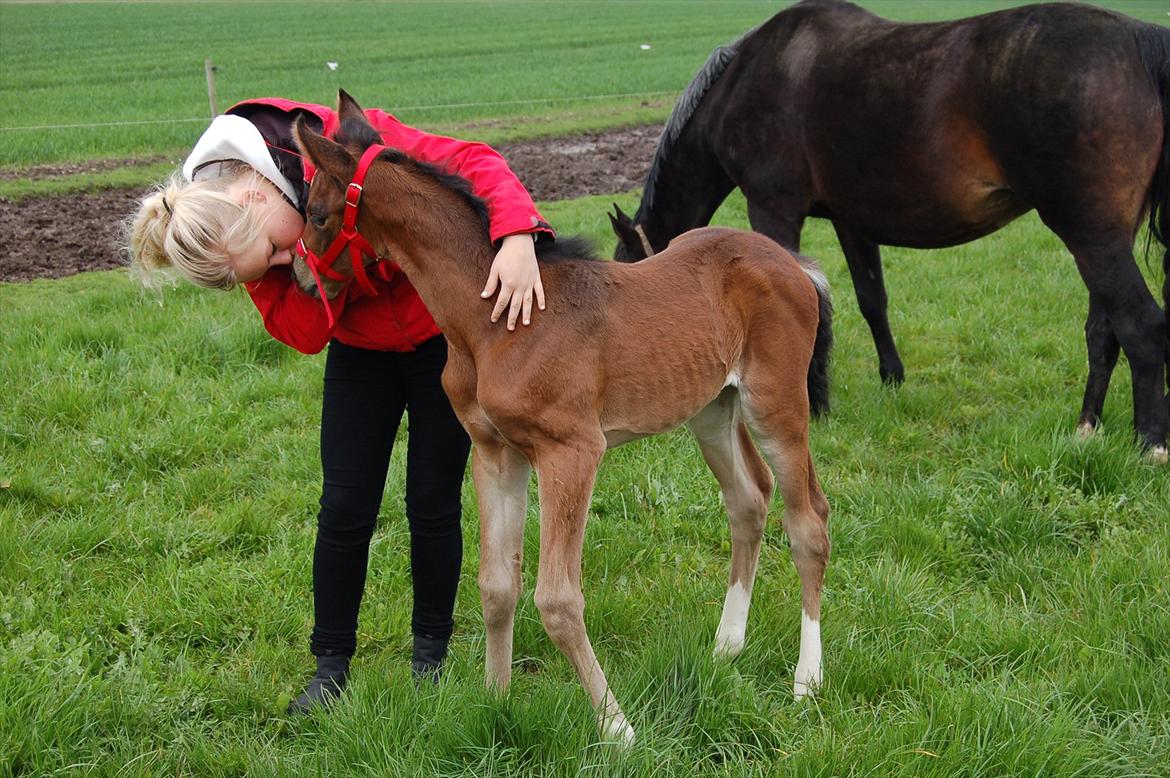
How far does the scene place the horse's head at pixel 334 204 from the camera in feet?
7.86

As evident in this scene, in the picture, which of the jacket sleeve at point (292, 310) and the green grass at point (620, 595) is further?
the jacket sleeve at point (292, 310)

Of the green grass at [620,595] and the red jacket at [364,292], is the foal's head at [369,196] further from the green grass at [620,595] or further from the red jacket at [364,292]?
the green grass at [620,595]

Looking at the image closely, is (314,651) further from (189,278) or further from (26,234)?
(26,234)

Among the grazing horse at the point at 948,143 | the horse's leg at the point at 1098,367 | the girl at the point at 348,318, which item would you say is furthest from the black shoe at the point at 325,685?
the horse's leg at the point at 1098,367

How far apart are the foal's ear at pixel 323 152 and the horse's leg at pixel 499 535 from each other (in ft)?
Result: 2.73

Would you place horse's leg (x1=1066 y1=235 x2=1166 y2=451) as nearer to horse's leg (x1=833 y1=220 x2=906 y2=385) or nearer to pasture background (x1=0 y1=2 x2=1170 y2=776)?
pasture background (x1=0 y1=2 x2=1170 y2=776)

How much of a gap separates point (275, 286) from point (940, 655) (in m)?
2.26

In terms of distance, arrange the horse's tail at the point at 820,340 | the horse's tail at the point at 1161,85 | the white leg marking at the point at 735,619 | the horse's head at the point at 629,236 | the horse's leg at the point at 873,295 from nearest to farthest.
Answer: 1. the white leg marking at the point at 735,619
2. the horse's tail at the point at 820,340
3. the horse's tail at the point at 1161,85
4. the horse's head at the point at 629,236
5. the horse's leg at the point at 873,295

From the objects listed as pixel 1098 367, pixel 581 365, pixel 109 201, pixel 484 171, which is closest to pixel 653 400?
pixel 581 365

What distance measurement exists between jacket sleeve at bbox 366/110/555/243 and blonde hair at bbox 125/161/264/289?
1.35 feet

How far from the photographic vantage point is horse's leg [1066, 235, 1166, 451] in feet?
15.4

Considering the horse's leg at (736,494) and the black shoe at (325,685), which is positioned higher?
Result: the horse's leg at (736,494)

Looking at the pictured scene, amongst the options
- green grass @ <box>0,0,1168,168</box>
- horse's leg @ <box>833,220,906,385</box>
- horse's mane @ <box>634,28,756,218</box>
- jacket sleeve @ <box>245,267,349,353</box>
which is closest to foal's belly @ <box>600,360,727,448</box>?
jacket sleeve @ <box>245,267,349,353</box>

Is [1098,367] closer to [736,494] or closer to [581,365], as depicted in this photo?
[736,494]
